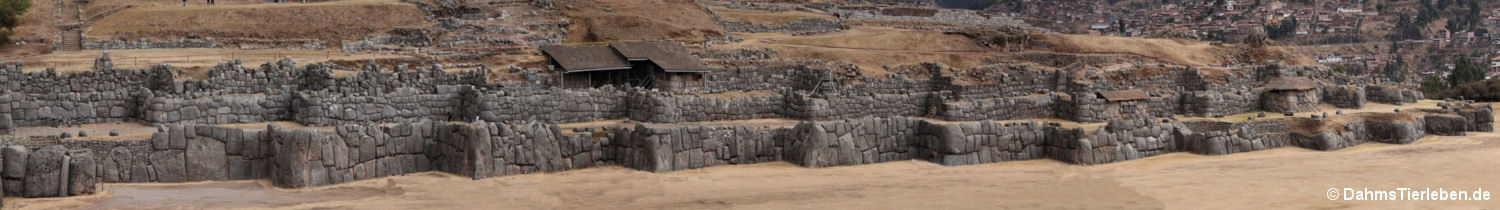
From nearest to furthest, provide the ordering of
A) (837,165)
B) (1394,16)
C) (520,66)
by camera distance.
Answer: (837,165)
(520,66)
(1394,16)

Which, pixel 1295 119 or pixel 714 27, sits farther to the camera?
pixel 714 27

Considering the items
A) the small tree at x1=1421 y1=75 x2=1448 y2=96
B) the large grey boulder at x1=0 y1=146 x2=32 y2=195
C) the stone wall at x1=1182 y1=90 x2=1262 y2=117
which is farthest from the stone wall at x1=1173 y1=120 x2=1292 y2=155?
the small tree at x1=1421 y1=75 x2=1448 y2=96

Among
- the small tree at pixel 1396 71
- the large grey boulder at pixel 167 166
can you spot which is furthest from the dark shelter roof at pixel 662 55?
the small tree at pixel 1396 71

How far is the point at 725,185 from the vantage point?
86.6ft

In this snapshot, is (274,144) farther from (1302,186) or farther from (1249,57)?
(1249,57)

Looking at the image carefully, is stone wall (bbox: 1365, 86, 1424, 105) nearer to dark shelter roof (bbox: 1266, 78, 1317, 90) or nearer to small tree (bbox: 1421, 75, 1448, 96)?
dark shelter roof (bbox: 1266, 78, 1317, 90)

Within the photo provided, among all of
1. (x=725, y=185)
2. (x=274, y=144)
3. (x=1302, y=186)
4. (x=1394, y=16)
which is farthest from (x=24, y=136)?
(x=1394, y=16)

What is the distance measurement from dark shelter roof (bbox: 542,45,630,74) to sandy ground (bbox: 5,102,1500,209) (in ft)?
40.1

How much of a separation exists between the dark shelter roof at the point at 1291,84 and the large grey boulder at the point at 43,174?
90.0 feet

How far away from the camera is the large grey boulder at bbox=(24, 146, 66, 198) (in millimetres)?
22625

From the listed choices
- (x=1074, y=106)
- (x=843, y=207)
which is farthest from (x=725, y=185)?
(x=1074, y=106)

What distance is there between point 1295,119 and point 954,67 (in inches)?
576

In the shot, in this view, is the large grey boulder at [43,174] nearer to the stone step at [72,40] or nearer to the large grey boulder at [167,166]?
the large grey boulder at [167,166]

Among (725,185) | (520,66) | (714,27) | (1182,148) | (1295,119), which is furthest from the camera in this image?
(714,27)
